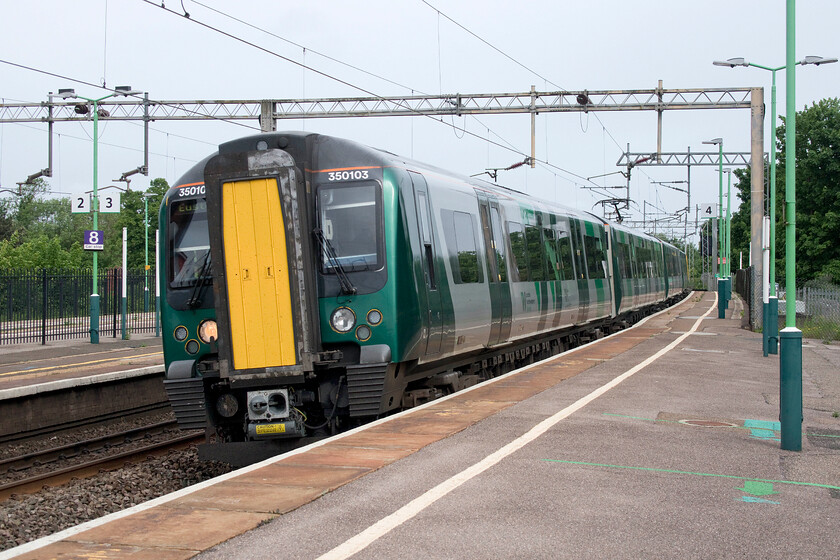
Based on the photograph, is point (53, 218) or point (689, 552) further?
point (53, 218)

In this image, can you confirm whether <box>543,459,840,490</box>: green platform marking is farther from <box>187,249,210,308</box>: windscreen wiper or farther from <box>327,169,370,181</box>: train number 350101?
<box>187,249,210,308</box>: windscreen wiper

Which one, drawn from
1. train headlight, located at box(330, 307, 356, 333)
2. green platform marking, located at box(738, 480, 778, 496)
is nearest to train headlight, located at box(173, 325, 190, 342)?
train headlight, located at box(330, 307, 356, 333)

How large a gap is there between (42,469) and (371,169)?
5891 mm

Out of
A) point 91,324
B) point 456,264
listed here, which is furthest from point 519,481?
point 91,324

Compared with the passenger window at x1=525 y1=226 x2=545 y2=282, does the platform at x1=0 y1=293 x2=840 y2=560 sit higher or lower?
lower

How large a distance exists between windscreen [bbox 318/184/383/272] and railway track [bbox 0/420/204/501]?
412cm

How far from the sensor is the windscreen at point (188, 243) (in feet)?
33.1

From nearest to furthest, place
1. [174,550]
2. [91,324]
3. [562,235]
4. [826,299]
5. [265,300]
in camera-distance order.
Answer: [174,550]
[265,300]
[562,235]
[91,324]
[826,299]

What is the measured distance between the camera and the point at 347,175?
32.7 ft

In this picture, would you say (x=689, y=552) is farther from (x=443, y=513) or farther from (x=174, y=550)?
(x=174, y=550)

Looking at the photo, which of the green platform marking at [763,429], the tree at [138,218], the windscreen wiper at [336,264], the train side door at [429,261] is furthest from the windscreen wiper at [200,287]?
the tree at [138,218]

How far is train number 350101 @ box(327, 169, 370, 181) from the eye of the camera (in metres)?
9.94

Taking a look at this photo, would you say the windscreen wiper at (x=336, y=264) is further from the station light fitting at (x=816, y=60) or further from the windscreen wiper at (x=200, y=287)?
the station light fitting at (x=816, y=60)

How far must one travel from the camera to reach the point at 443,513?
614 cm
